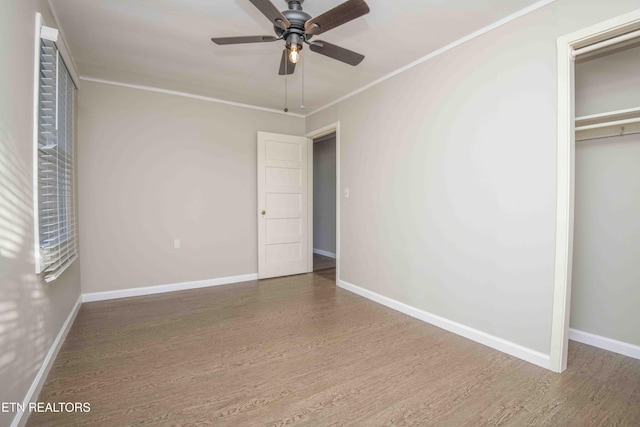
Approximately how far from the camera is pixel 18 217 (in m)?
1.48

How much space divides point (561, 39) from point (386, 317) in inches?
99.2

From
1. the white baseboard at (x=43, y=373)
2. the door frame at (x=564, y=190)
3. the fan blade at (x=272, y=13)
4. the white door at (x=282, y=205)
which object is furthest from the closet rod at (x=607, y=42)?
the white baseboard at (x=43, y=373)

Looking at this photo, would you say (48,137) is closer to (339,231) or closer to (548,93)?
(339,231)

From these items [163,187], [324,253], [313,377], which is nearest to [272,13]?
[313,377]

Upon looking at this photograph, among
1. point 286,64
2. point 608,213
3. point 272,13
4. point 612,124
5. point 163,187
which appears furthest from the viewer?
point 163,187

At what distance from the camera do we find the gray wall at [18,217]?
1.31 metres

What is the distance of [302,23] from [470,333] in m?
2.65

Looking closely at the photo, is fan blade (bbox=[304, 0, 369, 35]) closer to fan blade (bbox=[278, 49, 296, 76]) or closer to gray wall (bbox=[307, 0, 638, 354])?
fan blade (bbox=[278, 49, 296, 76])

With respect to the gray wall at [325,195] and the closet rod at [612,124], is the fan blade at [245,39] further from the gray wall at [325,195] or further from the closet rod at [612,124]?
the gray wall at [325,195]

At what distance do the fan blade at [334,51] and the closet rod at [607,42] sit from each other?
1.36 metres

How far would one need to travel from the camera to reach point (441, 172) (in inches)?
103

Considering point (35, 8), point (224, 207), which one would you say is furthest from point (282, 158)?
point (35, 8)

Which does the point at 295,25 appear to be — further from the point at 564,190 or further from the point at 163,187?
the point at 163,187

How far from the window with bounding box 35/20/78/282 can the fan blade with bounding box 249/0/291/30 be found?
1.34m
